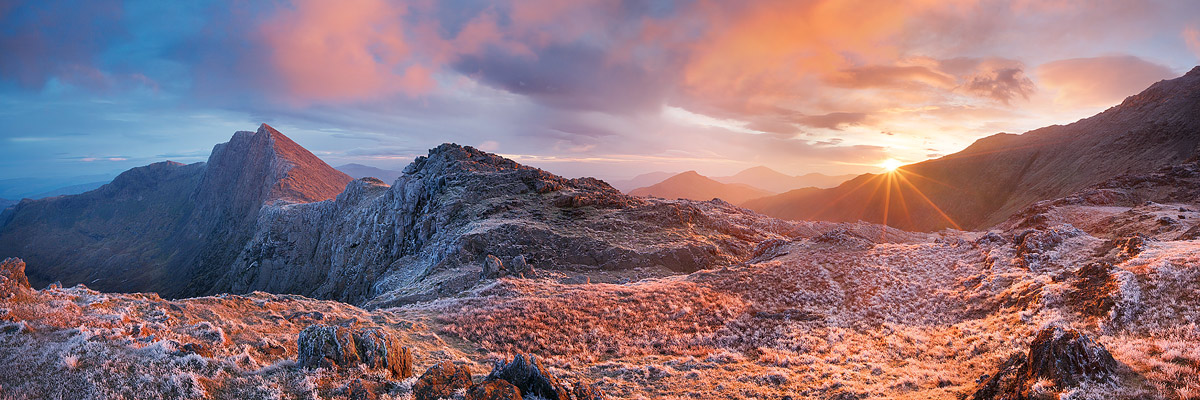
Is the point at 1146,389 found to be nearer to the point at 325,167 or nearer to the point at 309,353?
the point at 309,353

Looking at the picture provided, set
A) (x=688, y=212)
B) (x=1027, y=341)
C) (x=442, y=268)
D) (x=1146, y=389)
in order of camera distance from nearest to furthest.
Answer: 1. (x=1146, y=389)
2. (x=1027, y=341)
3. (x=442, y=268)
4. (x=688, y=212)

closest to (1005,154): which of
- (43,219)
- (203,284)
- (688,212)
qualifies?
(688,212)

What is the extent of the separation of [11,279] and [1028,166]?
170m

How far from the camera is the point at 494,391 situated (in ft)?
31.9

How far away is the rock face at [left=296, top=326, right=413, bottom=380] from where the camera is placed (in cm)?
1051

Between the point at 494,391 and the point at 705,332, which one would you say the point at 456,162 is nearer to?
the point at 705,332

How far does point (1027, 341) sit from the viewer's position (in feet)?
47.7

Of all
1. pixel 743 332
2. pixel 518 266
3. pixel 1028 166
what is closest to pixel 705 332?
pixel 743 332

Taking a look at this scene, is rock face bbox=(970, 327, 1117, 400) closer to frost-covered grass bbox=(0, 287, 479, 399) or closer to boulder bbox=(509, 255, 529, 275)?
frost-covered grass bbox=(0, 287, 479, 399)

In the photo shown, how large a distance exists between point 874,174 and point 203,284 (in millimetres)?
241552

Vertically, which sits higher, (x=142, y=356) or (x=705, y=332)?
(x=142, y=356)

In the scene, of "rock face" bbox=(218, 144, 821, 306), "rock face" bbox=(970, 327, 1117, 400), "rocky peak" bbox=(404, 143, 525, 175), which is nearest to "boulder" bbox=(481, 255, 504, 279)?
"rock face" bbox=(218, 144, 821, 306)

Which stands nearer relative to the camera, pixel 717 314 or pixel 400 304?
pixel 717 314

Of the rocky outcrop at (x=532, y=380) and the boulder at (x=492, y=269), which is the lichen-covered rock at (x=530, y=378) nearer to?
the rocky outcrop at (x=532, y=380)
